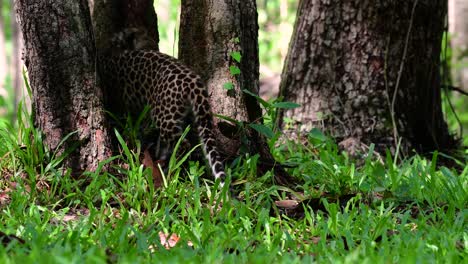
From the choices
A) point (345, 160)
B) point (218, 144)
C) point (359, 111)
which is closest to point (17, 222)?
point (218, 144)

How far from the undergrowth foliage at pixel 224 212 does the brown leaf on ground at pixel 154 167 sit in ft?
0.22

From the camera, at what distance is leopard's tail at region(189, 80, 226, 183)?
4858 millimetres

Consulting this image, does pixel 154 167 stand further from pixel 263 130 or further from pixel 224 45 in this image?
pixel 224 45

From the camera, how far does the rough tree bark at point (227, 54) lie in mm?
5121

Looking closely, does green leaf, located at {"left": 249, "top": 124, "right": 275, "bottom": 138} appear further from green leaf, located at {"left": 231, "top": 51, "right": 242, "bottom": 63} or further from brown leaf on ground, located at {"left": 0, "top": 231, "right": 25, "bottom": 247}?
brown leaf on ground, located at {"left": 0, "top": 231, "right": 25, "bottom": 247}

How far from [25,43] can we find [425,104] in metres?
3.40

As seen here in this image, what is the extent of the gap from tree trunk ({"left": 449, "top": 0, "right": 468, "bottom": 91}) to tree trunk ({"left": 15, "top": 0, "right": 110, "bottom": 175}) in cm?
869

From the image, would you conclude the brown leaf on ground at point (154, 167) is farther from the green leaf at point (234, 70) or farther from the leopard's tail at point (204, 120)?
the green leaf at point (234, 70)

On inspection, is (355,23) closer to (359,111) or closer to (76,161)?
(359,111)

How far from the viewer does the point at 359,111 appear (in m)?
6.30

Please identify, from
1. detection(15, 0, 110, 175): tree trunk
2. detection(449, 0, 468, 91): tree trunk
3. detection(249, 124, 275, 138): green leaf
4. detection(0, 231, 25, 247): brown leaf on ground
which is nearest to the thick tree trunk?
detection(249, 124, 275, 138): green leaf

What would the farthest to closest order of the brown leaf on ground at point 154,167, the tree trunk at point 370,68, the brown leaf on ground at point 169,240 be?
the tree trunk at point 370,68 → the brown leaf on ground at point 154,167 → the brown leaf on ground at point 169,240

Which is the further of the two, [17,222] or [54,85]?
[54,85]

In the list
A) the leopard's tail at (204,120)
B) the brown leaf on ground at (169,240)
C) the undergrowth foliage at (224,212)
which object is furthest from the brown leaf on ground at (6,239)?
the leopard's tail at (204,120)
